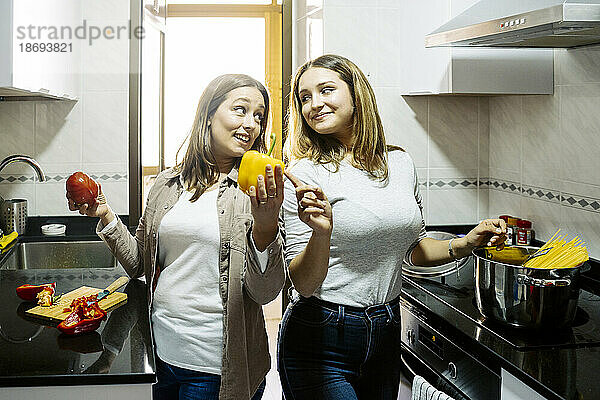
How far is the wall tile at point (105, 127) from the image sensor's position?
3.05 metres

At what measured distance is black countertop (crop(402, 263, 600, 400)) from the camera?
1375mm

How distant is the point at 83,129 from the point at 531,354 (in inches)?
84.8

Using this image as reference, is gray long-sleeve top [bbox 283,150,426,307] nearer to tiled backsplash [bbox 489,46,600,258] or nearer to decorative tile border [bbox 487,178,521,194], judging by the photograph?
tiled backsplash [bbox 489,46,600,258]

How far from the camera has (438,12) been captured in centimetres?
254

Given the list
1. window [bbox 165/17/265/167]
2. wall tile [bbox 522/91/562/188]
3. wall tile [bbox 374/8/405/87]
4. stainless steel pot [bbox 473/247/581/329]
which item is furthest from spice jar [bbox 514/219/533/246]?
window [bbox 165/17/265/167]

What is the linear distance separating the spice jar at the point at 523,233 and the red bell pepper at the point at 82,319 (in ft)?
5.11

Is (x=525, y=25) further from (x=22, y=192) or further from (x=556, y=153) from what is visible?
(x=22, y=192)

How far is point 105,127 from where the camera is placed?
3066 millimetres

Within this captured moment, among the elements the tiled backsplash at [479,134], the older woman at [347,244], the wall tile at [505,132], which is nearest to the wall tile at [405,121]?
the tiled backsplash at [479,134]

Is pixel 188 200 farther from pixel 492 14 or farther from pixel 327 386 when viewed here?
pixel 492 14

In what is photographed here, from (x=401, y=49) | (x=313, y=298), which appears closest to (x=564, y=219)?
(x=401, y=49)

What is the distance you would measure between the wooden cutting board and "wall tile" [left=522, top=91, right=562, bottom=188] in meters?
1.50

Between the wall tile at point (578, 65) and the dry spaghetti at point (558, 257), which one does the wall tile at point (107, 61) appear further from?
the dry spaghetti at point (558, 257)

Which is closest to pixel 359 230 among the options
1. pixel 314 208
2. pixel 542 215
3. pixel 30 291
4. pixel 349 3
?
pixel 314 208
